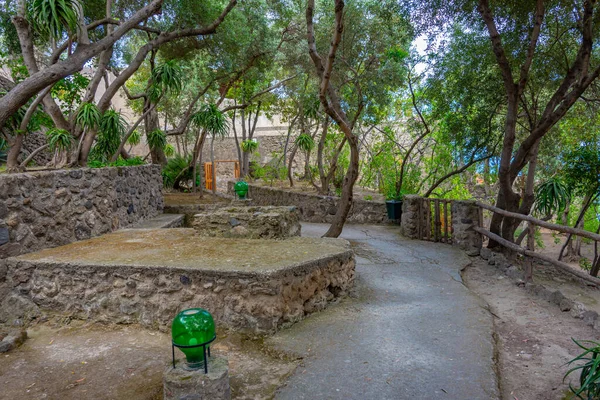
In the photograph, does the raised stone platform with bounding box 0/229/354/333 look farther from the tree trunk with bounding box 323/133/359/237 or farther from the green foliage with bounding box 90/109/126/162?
the green foliage with bounding box 90/109/126/162

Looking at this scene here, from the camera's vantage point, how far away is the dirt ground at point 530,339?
2.98 m

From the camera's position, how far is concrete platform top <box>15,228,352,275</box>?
13.1 ft

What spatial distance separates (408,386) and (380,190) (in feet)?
32.1

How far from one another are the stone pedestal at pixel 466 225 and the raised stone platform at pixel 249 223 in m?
3.58

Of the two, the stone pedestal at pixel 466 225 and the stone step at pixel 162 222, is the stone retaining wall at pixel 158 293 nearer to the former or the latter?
the stone step at pixel 162 222

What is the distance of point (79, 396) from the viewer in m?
2.87

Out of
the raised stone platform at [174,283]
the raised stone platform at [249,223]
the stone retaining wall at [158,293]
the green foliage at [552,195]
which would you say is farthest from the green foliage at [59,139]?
the green foliage at [552,195]

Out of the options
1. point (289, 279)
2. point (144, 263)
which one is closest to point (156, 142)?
point (144, 263)

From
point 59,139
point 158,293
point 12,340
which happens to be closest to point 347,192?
point 158,293

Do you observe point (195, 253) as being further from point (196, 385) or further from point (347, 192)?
point (347, 192)

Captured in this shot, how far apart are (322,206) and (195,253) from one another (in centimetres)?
694

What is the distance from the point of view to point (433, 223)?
854cm

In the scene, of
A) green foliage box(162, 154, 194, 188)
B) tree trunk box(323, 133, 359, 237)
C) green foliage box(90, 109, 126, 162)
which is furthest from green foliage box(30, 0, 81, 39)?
green foliage box(162, 154, 194, 188)

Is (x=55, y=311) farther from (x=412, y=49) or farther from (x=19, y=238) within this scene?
(x=412, y=49)
